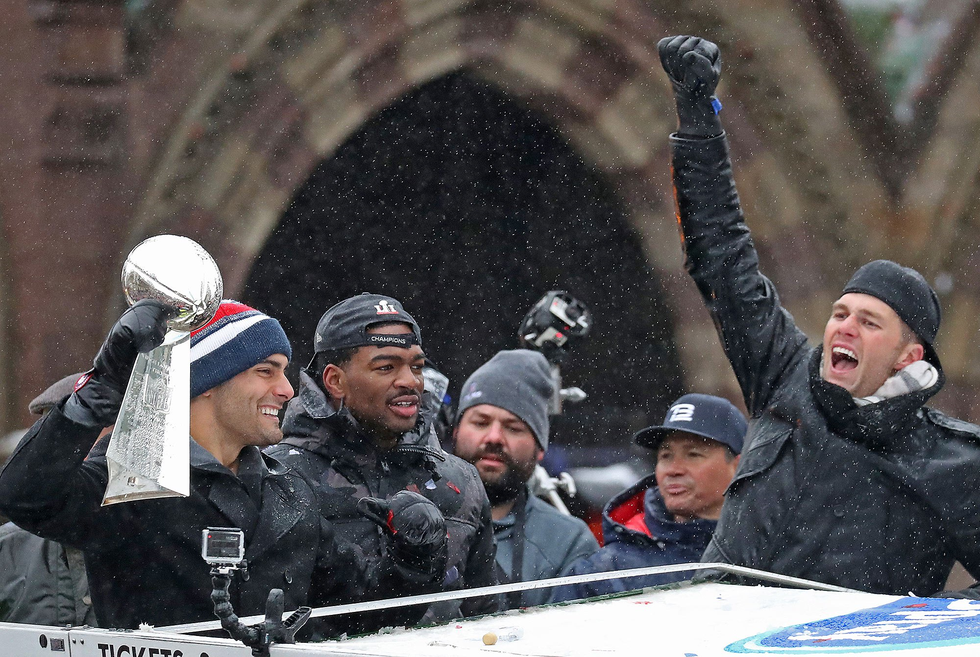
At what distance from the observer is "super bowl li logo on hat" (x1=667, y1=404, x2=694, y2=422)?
450cm

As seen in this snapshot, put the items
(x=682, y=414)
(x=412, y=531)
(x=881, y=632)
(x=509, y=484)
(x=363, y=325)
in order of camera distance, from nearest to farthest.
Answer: (x=881, y=632), (x=412, y=531), (x=363, y=325), (x=682, y=414), (x=509, y=484)

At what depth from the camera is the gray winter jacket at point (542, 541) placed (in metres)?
4.59

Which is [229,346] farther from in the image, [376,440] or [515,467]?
[515,467]

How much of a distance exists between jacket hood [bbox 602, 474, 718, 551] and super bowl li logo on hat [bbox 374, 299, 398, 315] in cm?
110

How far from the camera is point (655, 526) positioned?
440 cm

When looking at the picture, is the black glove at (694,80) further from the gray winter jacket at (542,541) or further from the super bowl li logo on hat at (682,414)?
the gray winter jacket at (542,541)

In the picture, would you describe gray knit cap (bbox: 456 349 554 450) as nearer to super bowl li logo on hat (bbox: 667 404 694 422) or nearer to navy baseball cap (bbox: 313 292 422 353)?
super bowl li logo on hat (bbox: 667 404 694 422)

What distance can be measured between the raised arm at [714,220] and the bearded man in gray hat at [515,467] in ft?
4.07

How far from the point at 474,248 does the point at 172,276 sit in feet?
27.6

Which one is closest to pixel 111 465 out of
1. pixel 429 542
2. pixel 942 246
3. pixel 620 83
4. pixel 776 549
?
pixel 429 542

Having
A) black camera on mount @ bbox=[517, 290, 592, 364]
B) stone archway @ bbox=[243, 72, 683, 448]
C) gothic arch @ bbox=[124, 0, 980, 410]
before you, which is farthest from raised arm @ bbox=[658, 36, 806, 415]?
stone archway @ bbox=[243, 72, 683, 448]

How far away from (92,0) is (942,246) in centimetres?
526

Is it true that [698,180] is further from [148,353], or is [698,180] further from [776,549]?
[148,353]

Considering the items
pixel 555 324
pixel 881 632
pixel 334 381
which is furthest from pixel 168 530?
pixel 555 324
